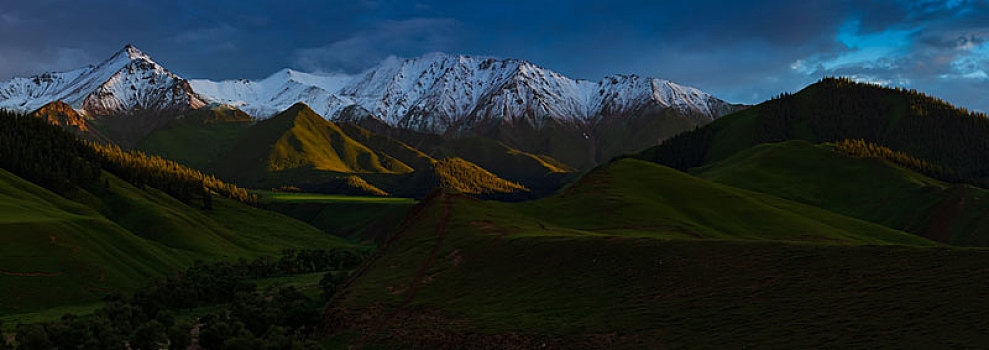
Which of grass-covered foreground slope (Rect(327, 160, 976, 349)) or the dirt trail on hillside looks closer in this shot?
grass-covered foreground slope (Rect(327, 160, 976, 349))

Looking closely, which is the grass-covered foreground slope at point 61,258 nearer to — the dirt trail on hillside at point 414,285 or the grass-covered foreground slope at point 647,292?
the grass-covered foreground slope at point 647,292

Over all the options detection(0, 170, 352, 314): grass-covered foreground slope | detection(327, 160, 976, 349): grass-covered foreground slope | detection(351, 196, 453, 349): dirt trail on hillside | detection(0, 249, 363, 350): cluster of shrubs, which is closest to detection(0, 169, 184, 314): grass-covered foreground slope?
detection(0, 170, 352, 314): grass-covered foreground slope

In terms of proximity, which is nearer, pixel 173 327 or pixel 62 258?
pixel 173 327

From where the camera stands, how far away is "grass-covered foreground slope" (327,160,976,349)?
4909 cm

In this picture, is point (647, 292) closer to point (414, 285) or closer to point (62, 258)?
point (414, 285)

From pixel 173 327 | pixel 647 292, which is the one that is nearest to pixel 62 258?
pixel 173 327

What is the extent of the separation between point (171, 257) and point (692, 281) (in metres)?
159

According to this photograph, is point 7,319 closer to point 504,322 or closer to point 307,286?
point 307,286

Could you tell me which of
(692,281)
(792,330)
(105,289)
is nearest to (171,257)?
(105,289)

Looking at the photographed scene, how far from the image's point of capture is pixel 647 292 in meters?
67.9

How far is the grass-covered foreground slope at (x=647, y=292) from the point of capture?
49.1 m

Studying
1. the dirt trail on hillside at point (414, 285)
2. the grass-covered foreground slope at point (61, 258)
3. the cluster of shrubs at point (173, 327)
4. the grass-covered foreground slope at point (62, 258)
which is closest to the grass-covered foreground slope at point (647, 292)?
the dirt trail on hillside at point (414, 285)

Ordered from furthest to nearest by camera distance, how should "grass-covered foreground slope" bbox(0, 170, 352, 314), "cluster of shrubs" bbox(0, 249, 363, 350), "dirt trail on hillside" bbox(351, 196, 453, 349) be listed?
"grass-covered foreground slope" bbox(0, 170, 352, 314)
"cluster of shrubs" bbox(0, 249, 363, 350)
"dirt trail on hillside" bbox(351, 196, 453, 349)

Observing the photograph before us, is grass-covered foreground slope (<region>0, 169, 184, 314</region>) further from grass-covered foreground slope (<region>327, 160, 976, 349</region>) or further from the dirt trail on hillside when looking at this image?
the dirt trail on hillside
